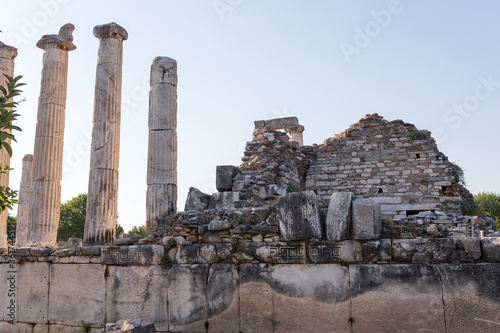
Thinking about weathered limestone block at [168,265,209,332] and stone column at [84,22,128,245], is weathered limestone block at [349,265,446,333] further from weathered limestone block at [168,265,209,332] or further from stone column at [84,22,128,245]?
stone column at [84,22,128,245]

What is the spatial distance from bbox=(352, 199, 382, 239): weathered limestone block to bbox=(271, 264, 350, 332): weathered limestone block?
61 cm

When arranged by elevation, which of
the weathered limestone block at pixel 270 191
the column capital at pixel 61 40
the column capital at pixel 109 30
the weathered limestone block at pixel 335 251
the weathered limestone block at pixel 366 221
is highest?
the column capital at pixel 61 40

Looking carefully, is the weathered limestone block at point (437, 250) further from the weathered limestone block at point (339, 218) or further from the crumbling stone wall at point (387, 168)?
the crumbling stone wall at point (387, 168)

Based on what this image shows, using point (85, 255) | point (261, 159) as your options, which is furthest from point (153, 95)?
point (85, 255)

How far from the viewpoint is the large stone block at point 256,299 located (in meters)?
6.78

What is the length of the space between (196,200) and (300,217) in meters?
4.94

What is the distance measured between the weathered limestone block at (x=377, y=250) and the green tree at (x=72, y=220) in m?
30.5

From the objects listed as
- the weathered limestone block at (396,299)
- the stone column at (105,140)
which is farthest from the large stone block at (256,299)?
the stone column at (105,140)

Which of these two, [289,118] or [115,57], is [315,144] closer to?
[289,118]

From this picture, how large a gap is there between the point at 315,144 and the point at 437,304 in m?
10.3

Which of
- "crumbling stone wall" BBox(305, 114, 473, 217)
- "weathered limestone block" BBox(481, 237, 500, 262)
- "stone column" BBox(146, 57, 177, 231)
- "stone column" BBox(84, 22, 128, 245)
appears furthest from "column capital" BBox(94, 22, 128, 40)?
"weathered limestone block" BBox(481, 237, 500, 262)

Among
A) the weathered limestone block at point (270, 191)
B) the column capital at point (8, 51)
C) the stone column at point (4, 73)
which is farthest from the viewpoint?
the column capital at point (8, 51)

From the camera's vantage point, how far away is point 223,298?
23.1 ft

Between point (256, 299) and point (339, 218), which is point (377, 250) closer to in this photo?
point (339, 218)
